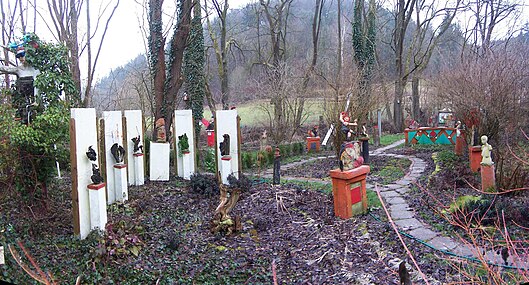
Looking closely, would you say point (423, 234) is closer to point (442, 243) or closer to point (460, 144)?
point (442, 243)

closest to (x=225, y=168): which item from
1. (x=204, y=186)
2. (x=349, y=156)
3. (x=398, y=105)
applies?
Result: (x=204, y=186)

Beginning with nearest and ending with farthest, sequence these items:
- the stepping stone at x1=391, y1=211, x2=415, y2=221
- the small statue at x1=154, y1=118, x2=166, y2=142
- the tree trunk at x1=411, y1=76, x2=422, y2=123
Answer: the stepping stone at x1=391, y1=211, x2=415, y2=221
the small statue at x1=154, y1=118, x2=166, y2=142
the tree trunk at x1=411, y1=76, x2=422, y2=123

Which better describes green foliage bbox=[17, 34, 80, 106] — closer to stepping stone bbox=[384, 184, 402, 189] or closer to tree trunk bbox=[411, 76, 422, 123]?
stepping stone bbox=[384, 184, 402, 189]

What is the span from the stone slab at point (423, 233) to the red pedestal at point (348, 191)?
846mm

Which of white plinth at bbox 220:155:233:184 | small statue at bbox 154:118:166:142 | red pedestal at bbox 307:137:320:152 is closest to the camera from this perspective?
white plinth at bbox 220:155:233:184

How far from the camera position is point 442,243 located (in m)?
3.79

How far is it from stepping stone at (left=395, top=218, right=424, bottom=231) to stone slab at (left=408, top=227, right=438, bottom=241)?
Result: 0.08m

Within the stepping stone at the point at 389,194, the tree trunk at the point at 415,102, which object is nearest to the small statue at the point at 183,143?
the stepping stone at the point at 389,194

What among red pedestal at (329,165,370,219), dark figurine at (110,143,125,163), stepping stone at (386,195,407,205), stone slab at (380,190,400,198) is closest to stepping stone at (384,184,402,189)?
stone slab at (380,190,400,198)

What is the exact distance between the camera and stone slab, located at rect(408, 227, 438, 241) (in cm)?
402

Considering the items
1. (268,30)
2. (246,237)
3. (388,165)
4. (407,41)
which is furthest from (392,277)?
(407,41)

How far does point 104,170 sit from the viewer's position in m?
5.77

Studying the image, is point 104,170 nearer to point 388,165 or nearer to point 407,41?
point 388,165

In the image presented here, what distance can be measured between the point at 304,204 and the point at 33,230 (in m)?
3.36
